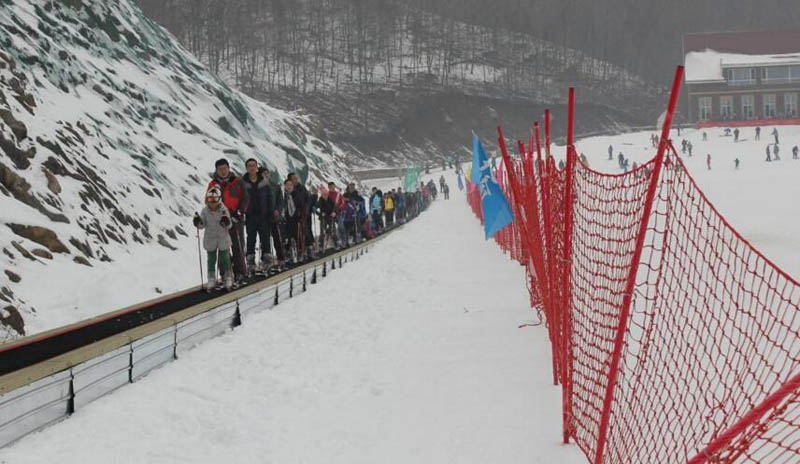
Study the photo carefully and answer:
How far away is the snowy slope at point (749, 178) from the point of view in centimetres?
2021

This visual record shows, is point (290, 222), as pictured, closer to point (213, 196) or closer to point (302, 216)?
point (302, 216)

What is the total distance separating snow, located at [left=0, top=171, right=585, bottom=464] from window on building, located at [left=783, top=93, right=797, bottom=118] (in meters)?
83.6

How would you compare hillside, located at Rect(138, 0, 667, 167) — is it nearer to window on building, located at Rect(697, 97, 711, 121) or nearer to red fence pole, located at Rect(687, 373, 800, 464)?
window on building, located at Rect(697, 97, 711, 121)

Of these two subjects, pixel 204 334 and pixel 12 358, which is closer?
pixel 12 358

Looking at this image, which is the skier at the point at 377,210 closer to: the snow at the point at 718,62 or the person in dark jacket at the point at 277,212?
the person in dark jacket at the point at 277,212

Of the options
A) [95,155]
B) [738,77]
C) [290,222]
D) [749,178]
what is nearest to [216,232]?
[290,222]

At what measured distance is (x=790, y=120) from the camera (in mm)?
78812

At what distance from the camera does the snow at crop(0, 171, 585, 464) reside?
13.9 feet

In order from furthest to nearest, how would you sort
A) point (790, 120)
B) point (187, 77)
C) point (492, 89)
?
point (492, 89) → point (790, 120) → point (187, 77)

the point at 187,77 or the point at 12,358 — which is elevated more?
the point at 187,77

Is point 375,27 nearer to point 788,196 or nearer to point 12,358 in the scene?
point 788,196

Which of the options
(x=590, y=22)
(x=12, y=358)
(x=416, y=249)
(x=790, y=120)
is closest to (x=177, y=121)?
(x=416, y=249)

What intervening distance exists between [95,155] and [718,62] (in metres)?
82.0

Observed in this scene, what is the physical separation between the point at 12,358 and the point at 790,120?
87170 mm
